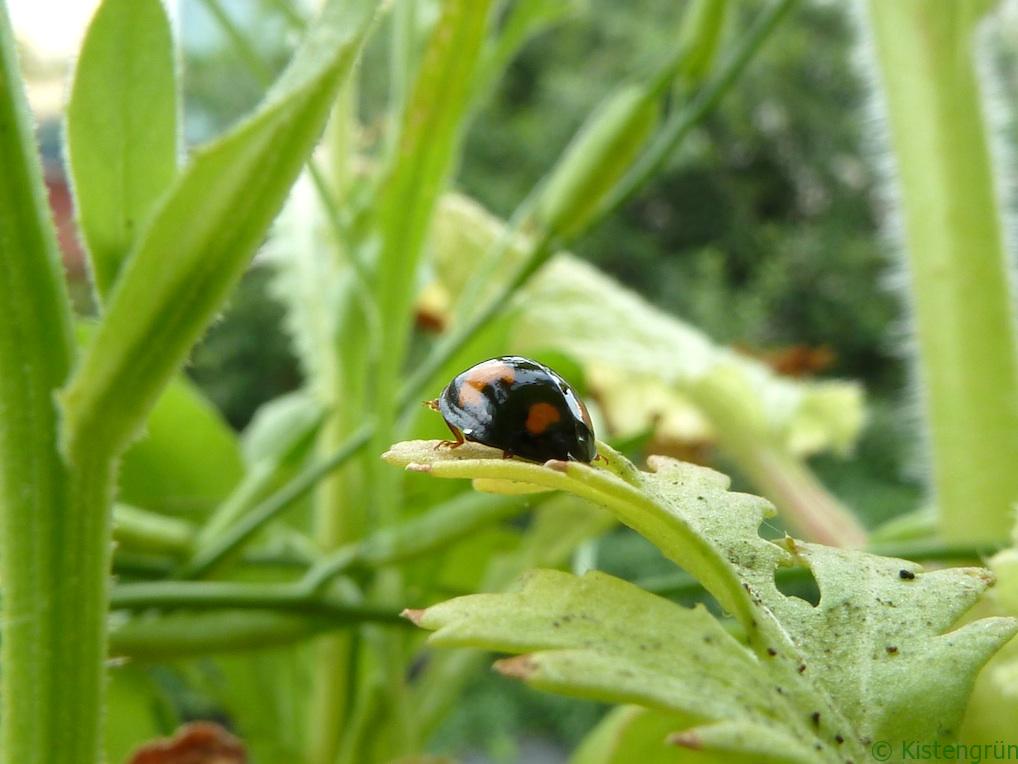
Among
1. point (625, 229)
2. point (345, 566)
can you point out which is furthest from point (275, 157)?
point (625, 229)

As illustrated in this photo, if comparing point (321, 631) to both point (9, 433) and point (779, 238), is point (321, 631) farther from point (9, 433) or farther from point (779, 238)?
point (779, 238)

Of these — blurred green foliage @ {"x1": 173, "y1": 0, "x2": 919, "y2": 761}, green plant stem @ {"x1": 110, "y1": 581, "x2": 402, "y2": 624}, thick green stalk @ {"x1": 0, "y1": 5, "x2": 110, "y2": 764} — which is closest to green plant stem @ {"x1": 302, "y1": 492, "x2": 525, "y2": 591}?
green plant stem @ {"x1": 110, "y1": 581, "x2": 402, "y2": 624}

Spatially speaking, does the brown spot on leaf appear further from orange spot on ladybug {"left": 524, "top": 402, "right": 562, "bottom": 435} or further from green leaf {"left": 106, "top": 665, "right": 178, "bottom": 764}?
green leaf {"left": 106, "top": 665, "right": 178, "bottom": 764}

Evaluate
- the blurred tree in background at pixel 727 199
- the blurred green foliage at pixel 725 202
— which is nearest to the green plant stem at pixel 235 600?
the blurred green foliage at pixel 725 202

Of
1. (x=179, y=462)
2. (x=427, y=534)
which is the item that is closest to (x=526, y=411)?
(x=427, y=534)

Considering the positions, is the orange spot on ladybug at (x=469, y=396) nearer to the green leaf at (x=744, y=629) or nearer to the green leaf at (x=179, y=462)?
the green leaf at (x=744, y=629)

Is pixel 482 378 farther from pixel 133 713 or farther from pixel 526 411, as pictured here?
pixel 133 713
